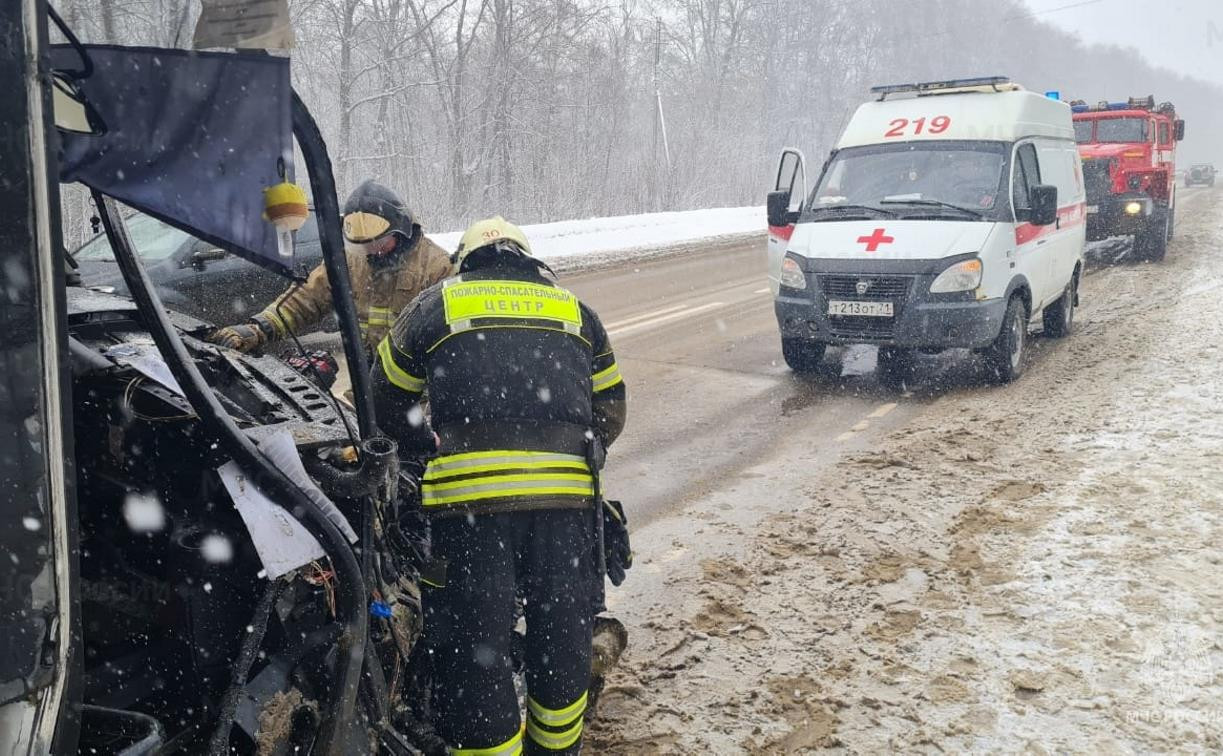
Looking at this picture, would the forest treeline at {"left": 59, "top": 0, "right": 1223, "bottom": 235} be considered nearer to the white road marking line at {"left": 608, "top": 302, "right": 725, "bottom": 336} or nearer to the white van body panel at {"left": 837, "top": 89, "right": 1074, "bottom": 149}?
the white road marking line at {"left": 608, "top": 302, "right": 725, "bottom": 336}

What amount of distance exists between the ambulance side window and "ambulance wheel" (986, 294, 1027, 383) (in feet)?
2.47

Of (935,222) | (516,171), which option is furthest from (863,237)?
(516,171)

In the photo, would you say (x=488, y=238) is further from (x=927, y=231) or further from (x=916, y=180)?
(x=916, y=180)

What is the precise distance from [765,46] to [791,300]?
1561 inches

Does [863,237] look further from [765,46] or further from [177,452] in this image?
[765,46]

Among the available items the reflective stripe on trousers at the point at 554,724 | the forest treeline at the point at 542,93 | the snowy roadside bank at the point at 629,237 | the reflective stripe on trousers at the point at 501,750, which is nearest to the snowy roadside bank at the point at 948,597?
the reflective stripe on trousers at the point at 554,724

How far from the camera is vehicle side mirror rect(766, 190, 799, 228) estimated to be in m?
8.51

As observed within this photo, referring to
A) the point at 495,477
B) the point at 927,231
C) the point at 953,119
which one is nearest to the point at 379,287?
the point at 495,477

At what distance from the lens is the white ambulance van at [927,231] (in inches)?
292

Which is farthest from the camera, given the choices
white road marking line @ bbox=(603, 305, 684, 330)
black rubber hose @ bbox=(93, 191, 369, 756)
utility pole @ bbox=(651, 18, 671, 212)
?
utility pole @ bbox=(651, 18, 671, 212)

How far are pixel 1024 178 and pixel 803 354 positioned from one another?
251 cm

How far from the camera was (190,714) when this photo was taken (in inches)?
89.7

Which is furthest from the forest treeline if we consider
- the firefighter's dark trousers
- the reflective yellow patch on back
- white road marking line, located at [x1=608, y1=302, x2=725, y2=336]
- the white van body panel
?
the firefighter's dark trousers

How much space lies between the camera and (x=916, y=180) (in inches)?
324
